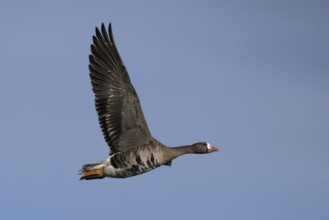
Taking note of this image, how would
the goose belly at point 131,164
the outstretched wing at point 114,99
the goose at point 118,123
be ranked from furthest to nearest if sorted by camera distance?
1. the outstretched wing at point 114,99
2. the goose at point 118,123
3. the goose belly at point 131,164

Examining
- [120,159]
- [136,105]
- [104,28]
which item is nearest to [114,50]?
[104,28]

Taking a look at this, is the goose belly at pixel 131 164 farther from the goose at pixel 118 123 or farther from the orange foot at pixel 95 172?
the orange foot at pixel 95 172

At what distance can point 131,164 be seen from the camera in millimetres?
16922

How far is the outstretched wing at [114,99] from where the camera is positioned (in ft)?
57.4

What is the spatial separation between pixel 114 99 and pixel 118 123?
74 cm

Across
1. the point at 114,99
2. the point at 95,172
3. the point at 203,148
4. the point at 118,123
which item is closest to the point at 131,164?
the point at 95,172

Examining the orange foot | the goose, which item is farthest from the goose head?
the orange foot

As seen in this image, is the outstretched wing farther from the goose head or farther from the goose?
the goose head

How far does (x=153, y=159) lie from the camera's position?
55.9 ft

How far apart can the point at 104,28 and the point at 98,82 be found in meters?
1.69

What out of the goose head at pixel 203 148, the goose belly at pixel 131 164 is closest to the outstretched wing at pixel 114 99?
the goose belly at pixel 131 164

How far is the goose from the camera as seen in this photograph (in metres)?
17.0

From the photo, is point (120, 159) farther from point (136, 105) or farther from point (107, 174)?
point (136, 105)

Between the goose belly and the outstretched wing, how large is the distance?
43cm
